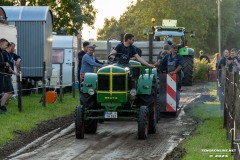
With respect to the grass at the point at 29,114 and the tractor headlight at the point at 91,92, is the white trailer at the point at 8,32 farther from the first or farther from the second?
the tractor headlight at the point at 91,92

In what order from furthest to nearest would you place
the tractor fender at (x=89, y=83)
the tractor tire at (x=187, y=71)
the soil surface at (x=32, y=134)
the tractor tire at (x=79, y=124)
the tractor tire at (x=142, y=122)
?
the tractor tire at (x=187, y=71)
the tractor fender at (x=89, y=83)
the tractor tire at (x=79, y=124)
the tractor tire at (x=142, y=122)
the soil surface at (x=32, y=134)

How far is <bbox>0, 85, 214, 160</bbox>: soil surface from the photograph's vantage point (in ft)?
43.8

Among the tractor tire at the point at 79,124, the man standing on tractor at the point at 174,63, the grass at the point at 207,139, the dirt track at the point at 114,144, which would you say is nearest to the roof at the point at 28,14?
the man standing on tractor at the point at 174,63

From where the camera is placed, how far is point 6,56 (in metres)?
20.1

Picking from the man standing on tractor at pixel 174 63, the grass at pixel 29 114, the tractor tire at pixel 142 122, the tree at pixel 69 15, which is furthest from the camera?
the tree at pixel 69 15

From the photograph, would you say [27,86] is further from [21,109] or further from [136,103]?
[136,103]

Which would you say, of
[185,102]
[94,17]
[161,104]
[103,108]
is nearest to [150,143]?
[103,108]

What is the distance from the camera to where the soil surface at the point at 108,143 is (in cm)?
1335

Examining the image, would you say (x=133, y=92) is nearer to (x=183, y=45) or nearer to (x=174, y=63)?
(x=174, y=63)

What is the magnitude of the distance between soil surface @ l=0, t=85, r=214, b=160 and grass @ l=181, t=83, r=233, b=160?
233 mm

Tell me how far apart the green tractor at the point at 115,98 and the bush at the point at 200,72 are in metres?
24.5

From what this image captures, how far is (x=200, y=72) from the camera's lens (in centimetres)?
4119

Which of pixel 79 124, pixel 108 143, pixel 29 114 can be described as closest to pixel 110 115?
pixel 79 124

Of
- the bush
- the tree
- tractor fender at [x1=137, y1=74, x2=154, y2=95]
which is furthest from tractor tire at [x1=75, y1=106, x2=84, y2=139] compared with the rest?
the tree
